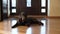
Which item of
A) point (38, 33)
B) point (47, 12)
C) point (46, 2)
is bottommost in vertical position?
point (38, 33)

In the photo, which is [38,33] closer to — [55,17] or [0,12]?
[0,12]

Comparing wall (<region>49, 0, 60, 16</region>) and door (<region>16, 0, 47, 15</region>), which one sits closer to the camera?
wall (<region>49, 0, 60, 16</region>)

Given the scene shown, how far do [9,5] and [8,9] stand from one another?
10.2 inches

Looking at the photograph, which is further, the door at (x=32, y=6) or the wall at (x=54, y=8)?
the door at (x=32, y=6)

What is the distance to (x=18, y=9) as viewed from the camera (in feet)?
20.1

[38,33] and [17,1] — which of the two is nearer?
[38,33]

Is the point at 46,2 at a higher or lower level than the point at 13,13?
higher

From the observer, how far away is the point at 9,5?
5996 mm

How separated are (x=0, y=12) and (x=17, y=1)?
1489 mm

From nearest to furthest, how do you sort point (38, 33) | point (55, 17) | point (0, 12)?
point (38, 33), point (0, 12), point (55, 17)

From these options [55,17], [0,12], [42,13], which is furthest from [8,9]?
[55,17]

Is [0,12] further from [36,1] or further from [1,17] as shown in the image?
[36,1]

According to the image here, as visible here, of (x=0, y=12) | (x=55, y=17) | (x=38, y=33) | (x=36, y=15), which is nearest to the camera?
(x=38, y=33)

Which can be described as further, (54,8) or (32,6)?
(32,6)
